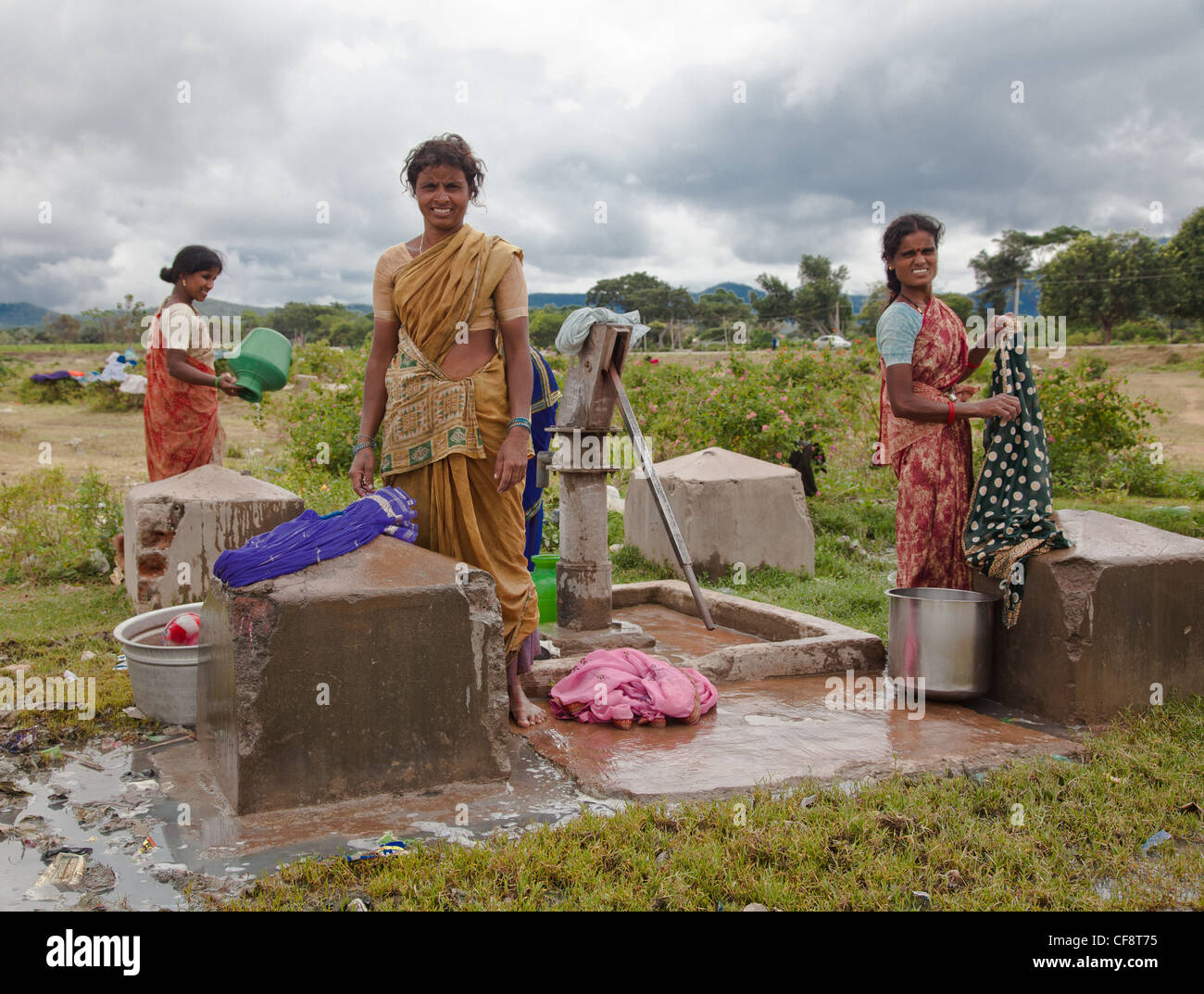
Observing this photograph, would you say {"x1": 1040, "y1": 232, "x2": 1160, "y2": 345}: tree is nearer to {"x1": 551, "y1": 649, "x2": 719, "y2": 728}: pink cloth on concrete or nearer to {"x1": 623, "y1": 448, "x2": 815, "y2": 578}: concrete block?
{"x1": 623, "y1": 448, "x2": 815, "y2": 578}: concrete block

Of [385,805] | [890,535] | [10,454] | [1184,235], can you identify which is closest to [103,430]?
[10,454]

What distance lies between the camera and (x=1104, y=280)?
37.5 metres

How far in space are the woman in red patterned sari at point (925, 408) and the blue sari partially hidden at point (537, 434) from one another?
58.7 inches

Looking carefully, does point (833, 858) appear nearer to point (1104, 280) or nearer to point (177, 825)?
point (177, 825)

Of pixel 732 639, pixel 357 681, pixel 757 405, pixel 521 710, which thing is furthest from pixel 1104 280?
pixel 357 681

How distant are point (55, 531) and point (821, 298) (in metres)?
49.3

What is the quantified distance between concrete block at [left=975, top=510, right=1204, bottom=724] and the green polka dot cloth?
0.08 m

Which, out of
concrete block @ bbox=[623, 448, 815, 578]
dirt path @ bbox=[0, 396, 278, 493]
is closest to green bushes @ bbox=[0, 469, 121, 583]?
dirt path @ bbox=[0, 396, 278, 493]

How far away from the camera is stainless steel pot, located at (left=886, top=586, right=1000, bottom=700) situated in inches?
159

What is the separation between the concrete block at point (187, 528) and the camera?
5.54 meters

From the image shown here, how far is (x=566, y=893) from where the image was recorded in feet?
7.97
